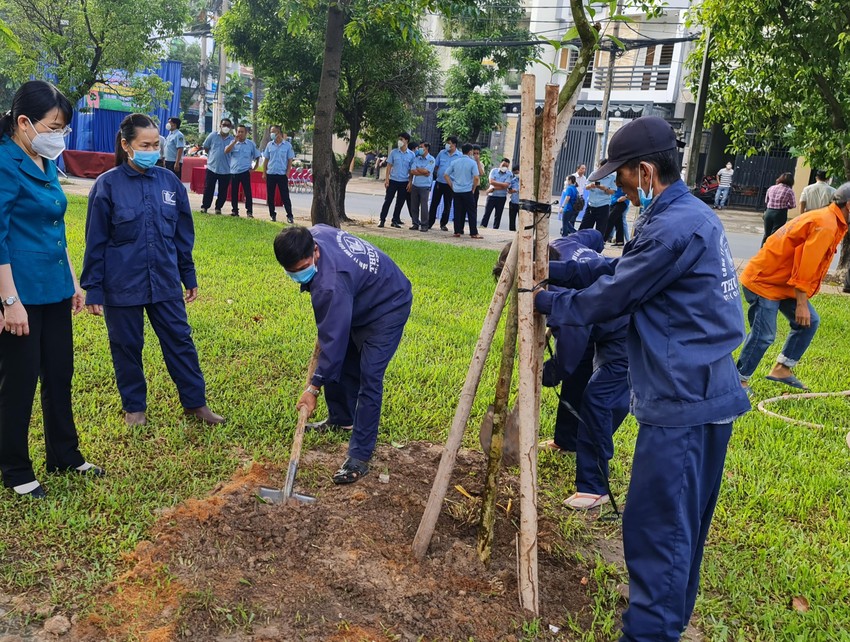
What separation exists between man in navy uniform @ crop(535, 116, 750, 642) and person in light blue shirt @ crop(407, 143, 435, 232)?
11.9 metres

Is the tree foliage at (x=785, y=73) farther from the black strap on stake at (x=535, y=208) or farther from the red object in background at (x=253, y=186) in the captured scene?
the red object in background at (x=253, y=186)

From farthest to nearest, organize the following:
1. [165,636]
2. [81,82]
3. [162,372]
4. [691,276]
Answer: [81,82] < [162,372] < [165,636] < [691,276]

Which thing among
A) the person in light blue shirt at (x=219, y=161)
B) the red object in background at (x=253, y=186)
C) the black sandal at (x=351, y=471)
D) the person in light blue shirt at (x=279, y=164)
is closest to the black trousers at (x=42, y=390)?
the black sandal at (x=351, y=471)

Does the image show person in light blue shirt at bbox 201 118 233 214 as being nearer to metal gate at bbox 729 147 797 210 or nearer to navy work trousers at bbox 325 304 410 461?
navy work trousers at bbox 325 304 410 461

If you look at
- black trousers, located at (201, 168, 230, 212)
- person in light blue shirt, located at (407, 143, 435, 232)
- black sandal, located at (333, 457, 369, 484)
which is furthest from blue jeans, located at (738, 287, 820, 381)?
black trousers, located at (201, 168, 230, 212)

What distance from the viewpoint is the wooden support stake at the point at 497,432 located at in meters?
3.08

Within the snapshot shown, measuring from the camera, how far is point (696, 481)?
2566 mm

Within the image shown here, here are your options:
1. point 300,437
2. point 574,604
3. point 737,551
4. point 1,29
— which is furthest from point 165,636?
point 737,551

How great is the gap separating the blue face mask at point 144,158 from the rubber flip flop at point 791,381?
5.21 meters

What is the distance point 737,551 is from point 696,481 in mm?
1361

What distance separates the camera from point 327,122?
1211 centimetres

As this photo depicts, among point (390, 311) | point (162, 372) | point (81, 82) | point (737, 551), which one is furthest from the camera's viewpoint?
point (81, 82)

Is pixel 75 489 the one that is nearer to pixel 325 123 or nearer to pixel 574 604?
pixel 574 604

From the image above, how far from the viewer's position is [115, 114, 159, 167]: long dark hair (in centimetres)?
416
